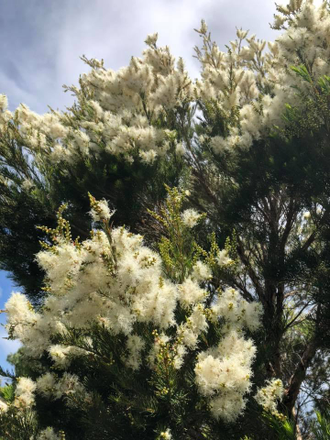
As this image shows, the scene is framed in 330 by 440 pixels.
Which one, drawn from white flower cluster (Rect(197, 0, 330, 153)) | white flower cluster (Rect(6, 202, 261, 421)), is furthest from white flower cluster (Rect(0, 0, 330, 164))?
white flower cluster (Rect(6, 202, 261, 421))

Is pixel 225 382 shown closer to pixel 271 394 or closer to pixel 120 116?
pixel 271 394

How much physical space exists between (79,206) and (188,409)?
10.7 feet

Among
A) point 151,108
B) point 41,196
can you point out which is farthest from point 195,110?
point 41,196

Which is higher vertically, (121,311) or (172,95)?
(172,95)

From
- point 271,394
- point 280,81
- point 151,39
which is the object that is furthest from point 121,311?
point 151,39

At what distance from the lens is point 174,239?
2955 millimetres

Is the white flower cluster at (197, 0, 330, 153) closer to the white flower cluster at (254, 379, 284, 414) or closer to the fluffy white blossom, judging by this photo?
the white flower cluster at (254, 379, 284, 414)

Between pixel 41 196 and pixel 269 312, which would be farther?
pixel 269 312

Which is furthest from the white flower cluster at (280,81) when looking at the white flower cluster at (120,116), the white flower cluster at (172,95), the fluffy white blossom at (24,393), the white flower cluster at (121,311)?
the fluffy white blossom at (24,393)

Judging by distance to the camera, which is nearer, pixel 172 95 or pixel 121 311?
pixel 121 311

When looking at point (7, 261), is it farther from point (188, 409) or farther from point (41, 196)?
point (188, 409)

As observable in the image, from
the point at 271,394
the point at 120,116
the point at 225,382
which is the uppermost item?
the point at 120,116

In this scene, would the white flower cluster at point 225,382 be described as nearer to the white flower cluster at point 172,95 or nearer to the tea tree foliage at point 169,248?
the tea tree foliage at point 169,248

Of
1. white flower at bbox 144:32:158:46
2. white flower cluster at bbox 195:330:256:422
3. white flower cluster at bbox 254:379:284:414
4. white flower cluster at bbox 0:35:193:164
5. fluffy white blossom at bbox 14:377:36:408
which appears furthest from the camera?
white flower at bbox 144:32:158:46
